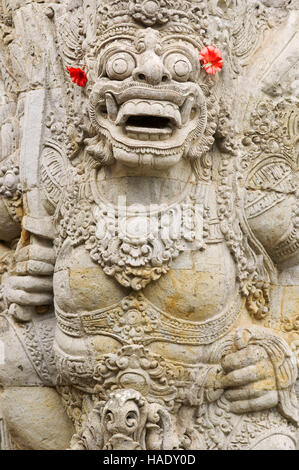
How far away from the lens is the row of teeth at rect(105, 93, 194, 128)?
20.3 ft

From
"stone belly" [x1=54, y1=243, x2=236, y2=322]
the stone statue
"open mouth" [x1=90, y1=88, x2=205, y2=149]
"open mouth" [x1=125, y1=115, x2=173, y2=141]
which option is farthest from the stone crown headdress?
"stone belly" [x1=54, y1=243, x2=236, y2=322]

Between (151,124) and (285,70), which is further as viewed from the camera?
(285,70)

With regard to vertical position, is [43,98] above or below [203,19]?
below

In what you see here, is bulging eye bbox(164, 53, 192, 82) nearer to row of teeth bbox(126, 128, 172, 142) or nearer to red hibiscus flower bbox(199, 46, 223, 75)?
red hibiscus flower bbox(199, 46, 223, 75)

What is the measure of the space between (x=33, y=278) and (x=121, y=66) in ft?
4.35

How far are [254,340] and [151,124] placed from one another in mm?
1272

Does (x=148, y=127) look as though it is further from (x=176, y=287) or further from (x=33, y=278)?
(x=33, y=278)

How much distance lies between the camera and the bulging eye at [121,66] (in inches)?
246

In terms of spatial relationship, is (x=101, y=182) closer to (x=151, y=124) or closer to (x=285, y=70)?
(x=151, y=124)

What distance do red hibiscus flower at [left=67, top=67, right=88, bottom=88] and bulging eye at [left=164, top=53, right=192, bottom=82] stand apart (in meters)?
0.47

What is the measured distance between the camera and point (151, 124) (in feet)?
20.6

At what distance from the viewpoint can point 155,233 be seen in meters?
6.38
